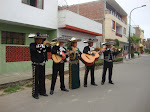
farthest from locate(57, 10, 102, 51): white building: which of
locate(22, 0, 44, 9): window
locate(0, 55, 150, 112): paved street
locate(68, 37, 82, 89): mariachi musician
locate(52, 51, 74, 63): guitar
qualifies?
locate(0, 55, 150, 112): paved street

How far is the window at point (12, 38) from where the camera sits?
341 inches

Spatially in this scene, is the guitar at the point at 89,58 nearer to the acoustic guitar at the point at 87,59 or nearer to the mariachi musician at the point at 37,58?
the acoustic guitar at the point at 87,59

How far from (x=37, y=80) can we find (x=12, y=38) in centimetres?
544

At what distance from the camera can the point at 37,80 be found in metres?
4.72

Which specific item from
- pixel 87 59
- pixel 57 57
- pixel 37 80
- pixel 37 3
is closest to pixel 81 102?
pixel 37 80

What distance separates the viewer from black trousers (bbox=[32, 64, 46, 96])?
4664 mm

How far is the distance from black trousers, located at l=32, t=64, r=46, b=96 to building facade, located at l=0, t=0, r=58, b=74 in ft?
14.1

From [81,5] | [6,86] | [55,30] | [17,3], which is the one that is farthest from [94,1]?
[6,86]

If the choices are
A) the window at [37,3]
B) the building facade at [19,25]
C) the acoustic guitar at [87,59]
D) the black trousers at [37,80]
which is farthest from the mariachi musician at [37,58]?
the window at [37,3]

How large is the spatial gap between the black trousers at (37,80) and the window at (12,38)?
5005 mm

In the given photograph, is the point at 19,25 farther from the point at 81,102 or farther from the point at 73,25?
the point at 81,102

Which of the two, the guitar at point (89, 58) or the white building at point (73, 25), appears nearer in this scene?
the guitar at point (89, 58)

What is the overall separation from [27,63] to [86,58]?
198 inches

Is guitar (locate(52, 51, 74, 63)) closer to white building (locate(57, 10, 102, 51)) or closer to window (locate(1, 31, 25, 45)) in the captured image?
window (locate(1, 31, 25, 45))
